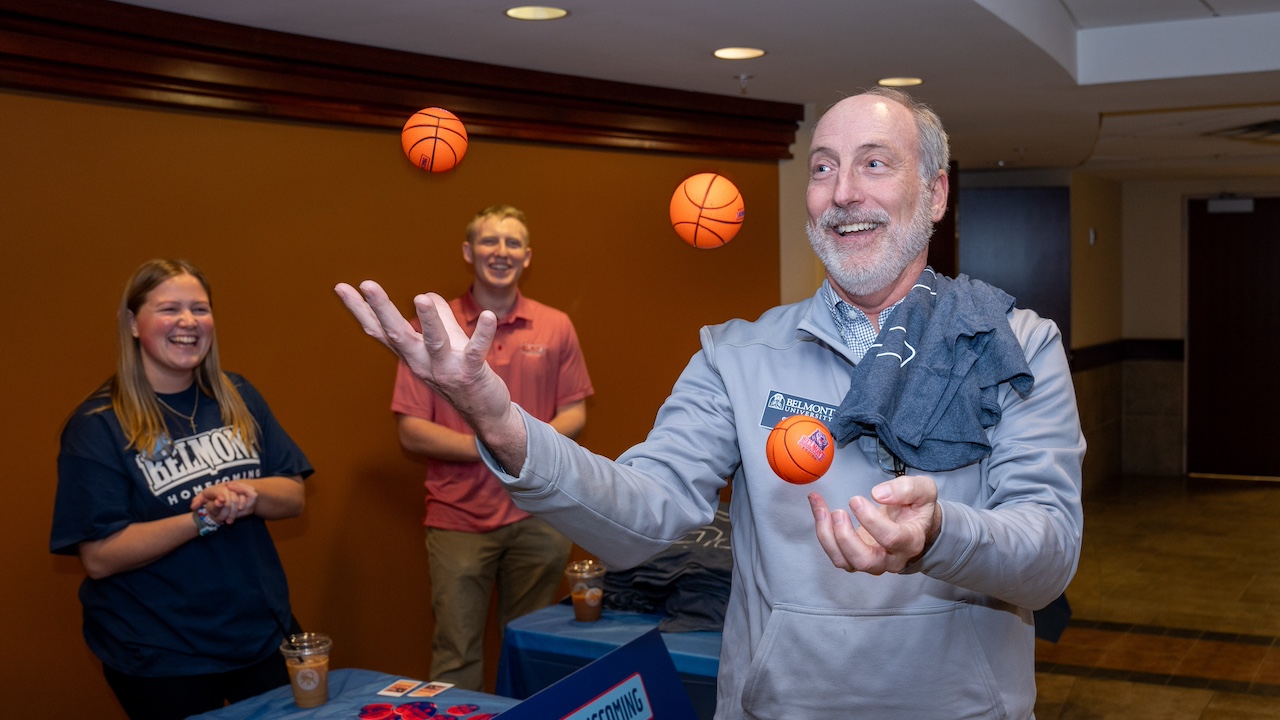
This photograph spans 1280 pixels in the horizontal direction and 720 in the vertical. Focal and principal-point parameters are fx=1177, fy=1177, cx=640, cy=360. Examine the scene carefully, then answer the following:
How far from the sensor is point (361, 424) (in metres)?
4.46

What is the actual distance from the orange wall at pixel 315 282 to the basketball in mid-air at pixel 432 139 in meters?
1.70

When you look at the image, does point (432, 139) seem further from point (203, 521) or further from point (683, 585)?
point (683, 585)

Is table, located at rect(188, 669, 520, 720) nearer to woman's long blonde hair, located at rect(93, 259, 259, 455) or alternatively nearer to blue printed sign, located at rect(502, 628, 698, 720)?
blue printed sign, located at rect(502, 628, 698, 720)

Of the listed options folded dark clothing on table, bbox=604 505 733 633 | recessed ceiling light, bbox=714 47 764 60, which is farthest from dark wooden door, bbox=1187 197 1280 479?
folded dark clothing on table, bbox=604 505 733 633

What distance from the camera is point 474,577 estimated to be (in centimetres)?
413

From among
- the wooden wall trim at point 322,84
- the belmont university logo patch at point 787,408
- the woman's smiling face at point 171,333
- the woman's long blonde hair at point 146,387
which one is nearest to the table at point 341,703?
the woman's long blonde hair at point 146,387

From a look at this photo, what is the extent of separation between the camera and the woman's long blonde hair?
114 inches

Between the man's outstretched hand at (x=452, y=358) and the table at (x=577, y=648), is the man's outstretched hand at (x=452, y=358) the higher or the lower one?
the higher one

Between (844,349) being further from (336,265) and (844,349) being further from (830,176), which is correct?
(336,265)

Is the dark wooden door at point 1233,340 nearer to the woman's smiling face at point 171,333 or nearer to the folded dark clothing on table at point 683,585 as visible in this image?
the folded dark clothing on table at point 683,585

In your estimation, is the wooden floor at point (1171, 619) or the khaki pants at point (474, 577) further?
the wooden floor at point (1171, 619)

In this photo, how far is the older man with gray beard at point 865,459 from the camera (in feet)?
4.89

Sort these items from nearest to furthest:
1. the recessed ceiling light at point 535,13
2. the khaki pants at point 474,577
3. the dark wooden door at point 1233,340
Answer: the recessed ceiling light at point 535,13, the khaki pants at point 474,577, the dark wooden door at point 1233,340

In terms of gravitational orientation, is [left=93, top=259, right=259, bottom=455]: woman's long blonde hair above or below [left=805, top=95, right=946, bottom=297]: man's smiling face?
below
